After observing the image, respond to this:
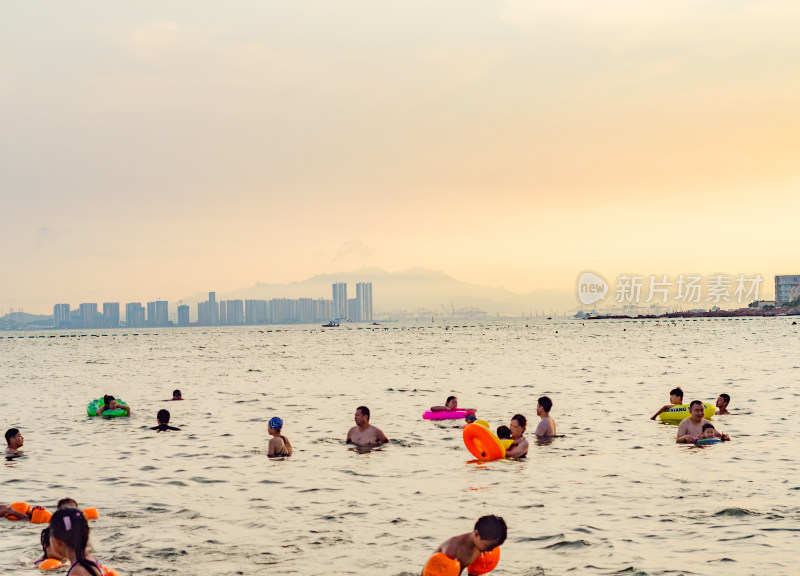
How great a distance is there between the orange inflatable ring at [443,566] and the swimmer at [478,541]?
2.2 inches

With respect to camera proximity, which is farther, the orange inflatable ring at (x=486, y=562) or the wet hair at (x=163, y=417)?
the wet hair at (x=163, y=417)

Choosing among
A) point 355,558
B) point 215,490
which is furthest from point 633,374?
point 355,558

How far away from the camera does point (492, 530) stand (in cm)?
841

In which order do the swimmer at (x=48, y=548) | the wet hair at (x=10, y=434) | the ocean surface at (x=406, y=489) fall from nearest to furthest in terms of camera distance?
the swimmer at (x=48, y=548) < the ocean surface at (x=406, y=489) < the wet hair at (x=10, y=434)

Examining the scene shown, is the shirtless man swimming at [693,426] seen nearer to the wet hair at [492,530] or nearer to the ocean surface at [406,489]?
the ocean surface at [406,489]

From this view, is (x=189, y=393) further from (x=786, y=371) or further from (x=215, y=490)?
(x=786, y=371)

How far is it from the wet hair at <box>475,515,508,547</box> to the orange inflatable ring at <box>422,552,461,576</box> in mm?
638

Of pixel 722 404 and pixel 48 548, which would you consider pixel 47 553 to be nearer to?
pixel 48 548

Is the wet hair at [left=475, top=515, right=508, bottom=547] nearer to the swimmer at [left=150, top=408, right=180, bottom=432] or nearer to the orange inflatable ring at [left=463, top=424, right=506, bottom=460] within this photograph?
the orange inflatable ring at [left=463, top=424, right=506, bottom=460]

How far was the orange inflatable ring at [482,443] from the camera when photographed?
17.6 metres

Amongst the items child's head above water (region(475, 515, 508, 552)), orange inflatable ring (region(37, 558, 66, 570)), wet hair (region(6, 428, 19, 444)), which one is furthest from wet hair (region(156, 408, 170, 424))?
child's head above water (region(475, 515, 508, 552))

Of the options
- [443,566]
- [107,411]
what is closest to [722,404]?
[443,566]

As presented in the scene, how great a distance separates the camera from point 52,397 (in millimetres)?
40656

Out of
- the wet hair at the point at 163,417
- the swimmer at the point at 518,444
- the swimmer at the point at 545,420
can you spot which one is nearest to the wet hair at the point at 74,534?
the swimmer at the point at 518,444
